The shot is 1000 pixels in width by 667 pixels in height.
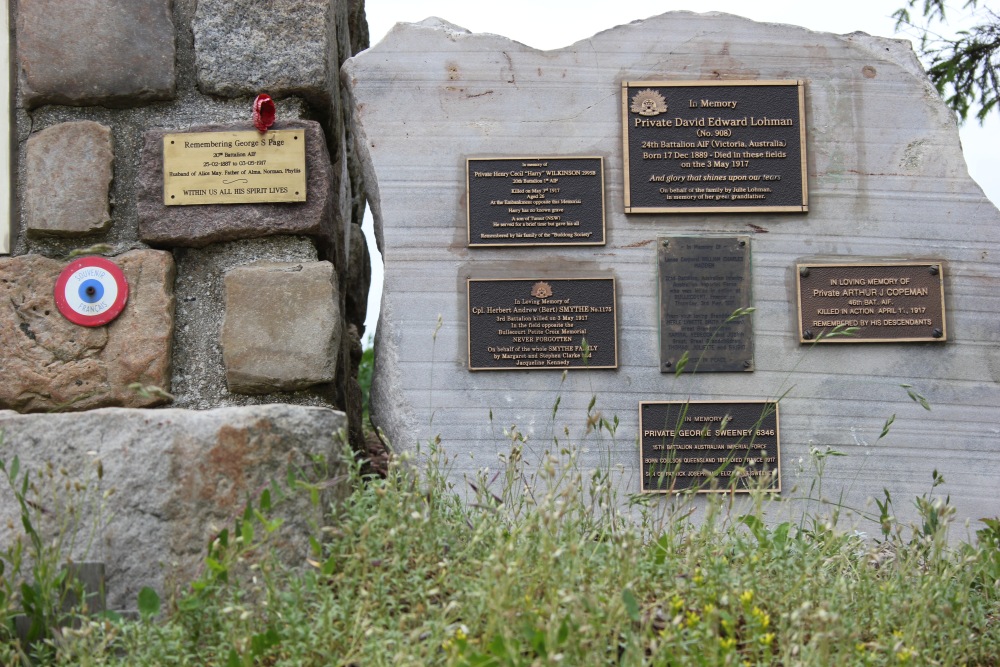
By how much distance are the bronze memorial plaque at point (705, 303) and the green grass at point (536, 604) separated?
1.16 metres

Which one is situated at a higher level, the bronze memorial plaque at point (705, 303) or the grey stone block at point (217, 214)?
the grey stone block at point (217, 214)

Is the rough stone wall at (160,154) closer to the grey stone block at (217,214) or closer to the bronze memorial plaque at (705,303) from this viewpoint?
the grey stone block at (217,214)

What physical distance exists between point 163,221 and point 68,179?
42cm

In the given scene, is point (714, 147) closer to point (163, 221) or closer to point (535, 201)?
point (535, 201)

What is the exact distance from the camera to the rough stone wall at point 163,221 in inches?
156

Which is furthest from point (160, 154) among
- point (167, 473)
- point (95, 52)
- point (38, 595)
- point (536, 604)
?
point (536, 604)

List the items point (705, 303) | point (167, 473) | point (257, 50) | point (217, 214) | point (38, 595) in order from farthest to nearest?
point (705, 303)
point (257, 50)
point (217, 214)
point (167, 473)
point (38, 595)

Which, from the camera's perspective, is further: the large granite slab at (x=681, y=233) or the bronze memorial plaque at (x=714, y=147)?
the bronze memorial plaque at (x=714, y=147)

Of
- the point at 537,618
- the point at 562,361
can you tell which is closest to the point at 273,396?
the point at 562,361

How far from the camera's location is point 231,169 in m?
4.11


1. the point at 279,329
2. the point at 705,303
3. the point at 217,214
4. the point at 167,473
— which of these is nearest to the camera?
the point at 167,473

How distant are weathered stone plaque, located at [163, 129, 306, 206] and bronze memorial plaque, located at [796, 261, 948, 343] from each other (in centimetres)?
217

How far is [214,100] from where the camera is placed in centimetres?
420

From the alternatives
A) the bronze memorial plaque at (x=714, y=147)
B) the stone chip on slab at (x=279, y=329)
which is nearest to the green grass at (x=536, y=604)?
the stone chip on slab at (x=279, y=329)
